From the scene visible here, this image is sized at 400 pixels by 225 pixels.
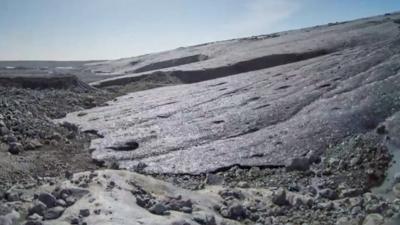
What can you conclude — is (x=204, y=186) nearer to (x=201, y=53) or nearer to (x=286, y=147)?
(x=286, y=147)

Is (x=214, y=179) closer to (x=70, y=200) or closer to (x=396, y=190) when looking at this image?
(x=396, y=190)

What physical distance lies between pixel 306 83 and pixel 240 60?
594 cm

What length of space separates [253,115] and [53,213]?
591 centimetres

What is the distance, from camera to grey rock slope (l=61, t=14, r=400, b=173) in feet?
27.0

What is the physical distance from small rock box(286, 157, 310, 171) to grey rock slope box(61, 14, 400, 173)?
0.21 m

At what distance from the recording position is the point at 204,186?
6750mm

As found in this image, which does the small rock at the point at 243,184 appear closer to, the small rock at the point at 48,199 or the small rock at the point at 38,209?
the small rock at the point at 48,199

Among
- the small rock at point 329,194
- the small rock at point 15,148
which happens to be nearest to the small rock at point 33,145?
the small rock at point 15,148

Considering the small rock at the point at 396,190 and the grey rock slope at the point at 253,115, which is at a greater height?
the grey rock slope at the point at 253,115

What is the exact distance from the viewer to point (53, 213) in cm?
471

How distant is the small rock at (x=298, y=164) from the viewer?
291 inches

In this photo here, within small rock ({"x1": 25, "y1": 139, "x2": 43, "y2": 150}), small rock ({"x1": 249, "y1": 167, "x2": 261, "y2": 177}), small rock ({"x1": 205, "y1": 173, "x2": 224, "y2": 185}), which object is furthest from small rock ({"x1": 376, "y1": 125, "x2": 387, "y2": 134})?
small rock ({"x1": 25, "y1": 139, "x2": 43, "y2": 150})

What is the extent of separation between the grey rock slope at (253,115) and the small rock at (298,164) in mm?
209

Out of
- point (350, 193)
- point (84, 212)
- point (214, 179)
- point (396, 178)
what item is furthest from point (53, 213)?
point (396, 178)
